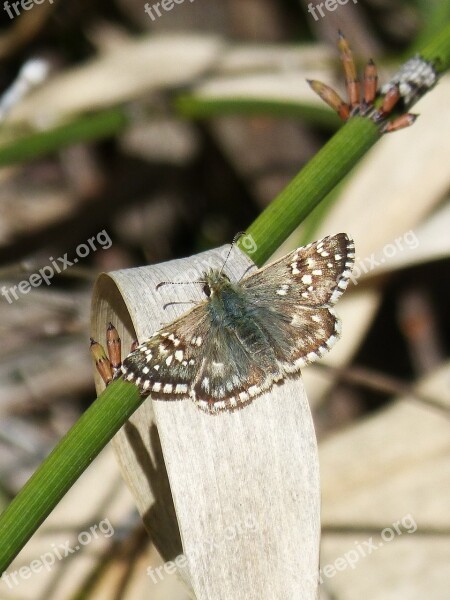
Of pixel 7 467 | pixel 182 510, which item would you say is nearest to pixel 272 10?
pixel 7 467

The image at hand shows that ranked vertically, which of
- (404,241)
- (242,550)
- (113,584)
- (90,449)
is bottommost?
(113,584)

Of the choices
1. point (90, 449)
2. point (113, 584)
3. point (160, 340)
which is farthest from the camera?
point (113, 584)

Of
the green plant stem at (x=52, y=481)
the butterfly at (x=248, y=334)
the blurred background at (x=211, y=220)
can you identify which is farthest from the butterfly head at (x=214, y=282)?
the blurred background at (x=211, y=220)

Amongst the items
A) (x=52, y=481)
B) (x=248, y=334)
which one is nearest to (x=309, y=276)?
(x=248, y=334)

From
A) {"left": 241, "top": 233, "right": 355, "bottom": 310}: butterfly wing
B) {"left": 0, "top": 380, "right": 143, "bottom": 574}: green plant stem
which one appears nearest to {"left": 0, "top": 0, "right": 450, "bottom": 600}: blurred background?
{"left": 241, "top": 233, "right": 355, "bottom": 310}: butterfly wing

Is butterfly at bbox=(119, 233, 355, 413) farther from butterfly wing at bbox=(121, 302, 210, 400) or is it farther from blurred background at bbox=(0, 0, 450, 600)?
blurred background at bbox=(0, 0, 450, 600)

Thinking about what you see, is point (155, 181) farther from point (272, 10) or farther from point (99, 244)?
point (272, 10)
